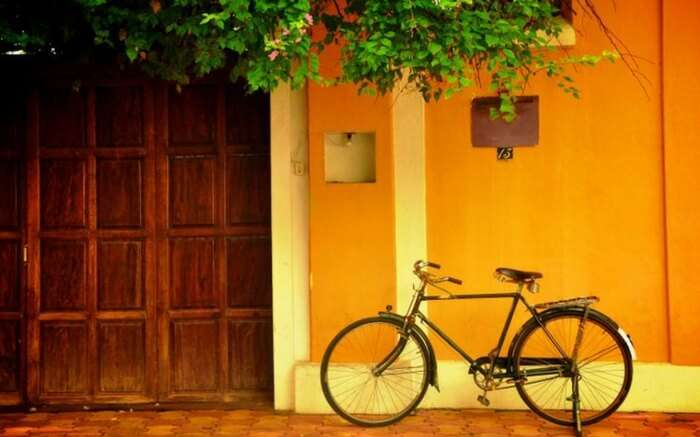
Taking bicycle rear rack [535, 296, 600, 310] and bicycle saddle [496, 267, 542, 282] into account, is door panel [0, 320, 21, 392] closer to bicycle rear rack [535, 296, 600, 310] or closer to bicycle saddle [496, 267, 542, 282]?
bicycle saddle [496, 267, 542, 282]

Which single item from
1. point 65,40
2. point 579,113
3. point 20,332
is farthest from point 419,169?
point 20,332

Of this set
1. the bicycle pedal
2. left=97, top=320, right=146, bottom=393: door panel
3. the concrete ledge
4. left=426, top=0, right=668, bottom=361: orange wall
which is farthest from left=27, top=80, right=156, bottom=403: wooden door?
the bicycle pedal

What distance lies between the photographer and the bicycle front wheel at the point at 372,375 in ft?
23.6

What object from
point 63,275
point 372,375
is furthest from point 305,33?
point 63,275

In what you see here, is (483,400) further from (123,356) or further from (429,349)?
(123,356)

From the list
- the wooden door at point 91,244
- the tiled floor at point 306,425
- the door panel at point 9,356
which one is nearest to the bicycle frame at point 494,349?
the tiled floor at point 306,425

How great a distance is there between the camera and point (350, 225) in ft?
24.3

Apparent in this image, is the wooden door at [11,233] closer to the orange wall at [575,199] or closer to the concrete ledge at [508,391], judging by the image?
the concrete ledge at [508,391]

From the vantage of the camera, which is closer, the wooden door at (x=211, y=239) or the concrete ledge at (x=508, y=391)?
the concrete ledge at (x=508, y=391)

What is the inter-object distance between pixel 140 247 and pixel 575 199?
370 cm

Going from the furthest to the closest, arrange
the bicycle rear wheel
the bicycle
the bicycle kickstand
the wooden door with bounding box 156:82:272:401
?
the wooden door with bounding box 156:82:272:401 < the bicycle rear wheel < the bicycle < the bicycle kickstand

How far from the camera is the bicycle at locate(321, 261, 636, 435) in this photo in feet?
22.2

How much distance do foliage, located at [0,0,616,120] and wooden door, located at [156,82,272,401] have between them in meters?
1.55

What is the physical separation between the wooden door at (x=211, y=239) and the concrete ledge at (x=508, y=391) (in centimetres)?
55
